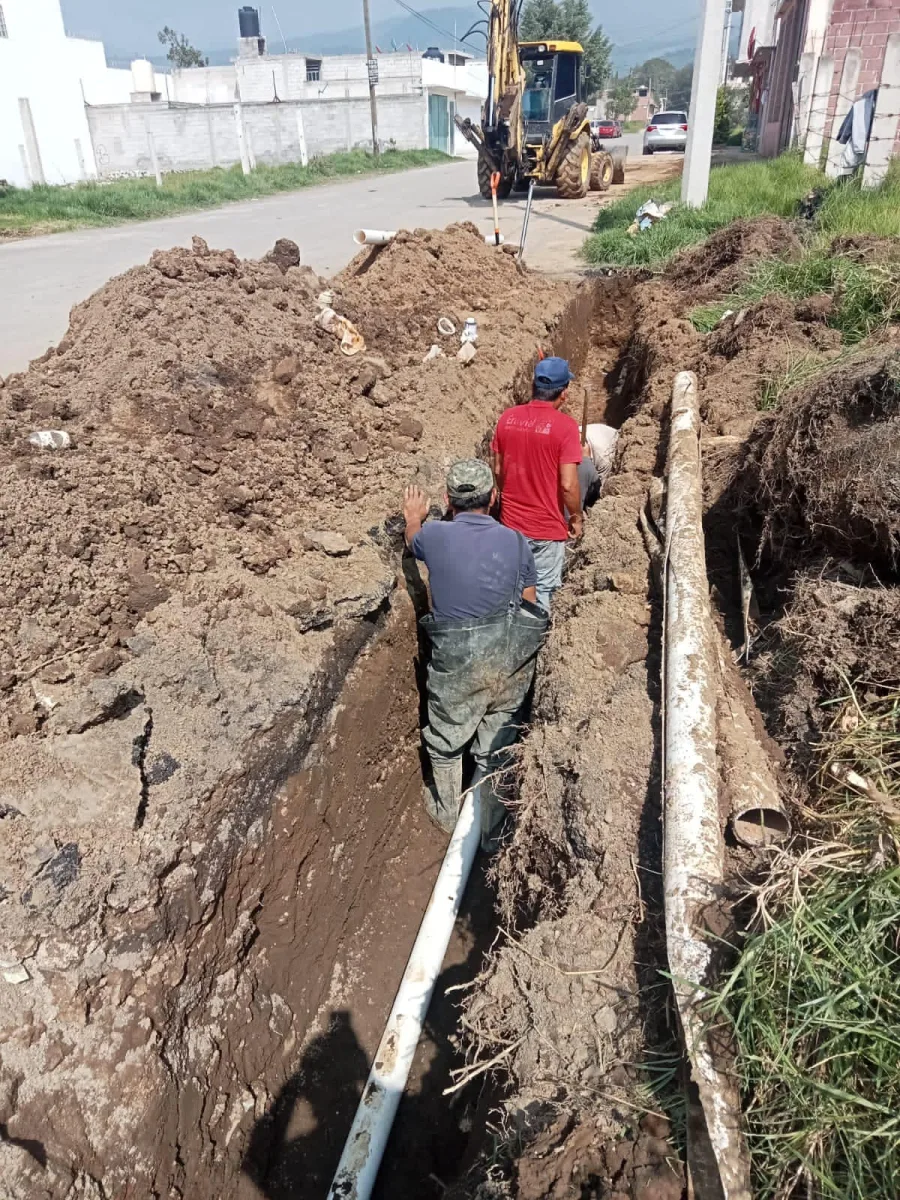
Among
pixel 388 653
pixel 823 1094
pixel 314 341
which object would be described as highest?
pixel 314 341

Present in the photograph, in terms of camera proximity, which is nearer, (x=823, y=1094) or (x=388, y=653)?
(x=823, y=1094)

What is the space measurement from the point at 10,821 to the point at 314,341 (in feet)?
15.0

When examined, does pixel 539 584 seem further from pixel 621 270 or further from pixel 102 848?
pixel 621 270

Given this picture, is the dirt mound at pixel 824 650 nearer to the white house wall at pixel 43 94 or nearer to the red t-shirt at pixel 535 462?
the red t-shirt at pixel 535 462

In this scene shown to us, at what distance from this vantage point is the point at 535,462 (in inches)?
181

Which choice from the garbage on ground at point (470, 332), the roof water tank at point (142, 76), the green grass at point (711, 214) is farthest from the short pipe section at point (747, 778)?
the roof water tank at point (142, 76)

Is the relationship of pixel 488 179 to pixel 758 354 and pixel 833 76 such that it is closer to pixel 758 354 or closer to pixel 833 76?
pixel 833 76

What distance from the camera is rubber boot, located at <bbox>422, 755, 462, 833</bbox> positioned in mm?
4477

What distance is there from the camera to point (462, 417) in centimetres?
614

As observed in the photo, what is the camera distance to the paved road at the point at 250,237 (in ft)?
31.8

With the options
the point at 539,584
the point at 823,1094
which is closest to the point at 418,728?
the point at 539,584

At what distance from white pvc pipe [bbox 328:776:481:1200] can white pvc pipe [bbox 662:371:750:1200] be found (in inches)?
54.5

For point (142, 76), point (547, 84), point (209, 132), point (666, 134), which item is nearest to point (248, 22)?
point (142, 76)

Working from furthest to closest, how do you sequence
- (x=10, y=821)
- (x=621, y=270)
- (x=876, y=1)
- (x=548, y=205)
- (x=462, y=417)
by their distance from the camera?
1. (x=548, y=205)
2. (x=876, y=1)
3. (x=621, y=270)
4. (x=462, y=417)
5. (x=10, y=821)
